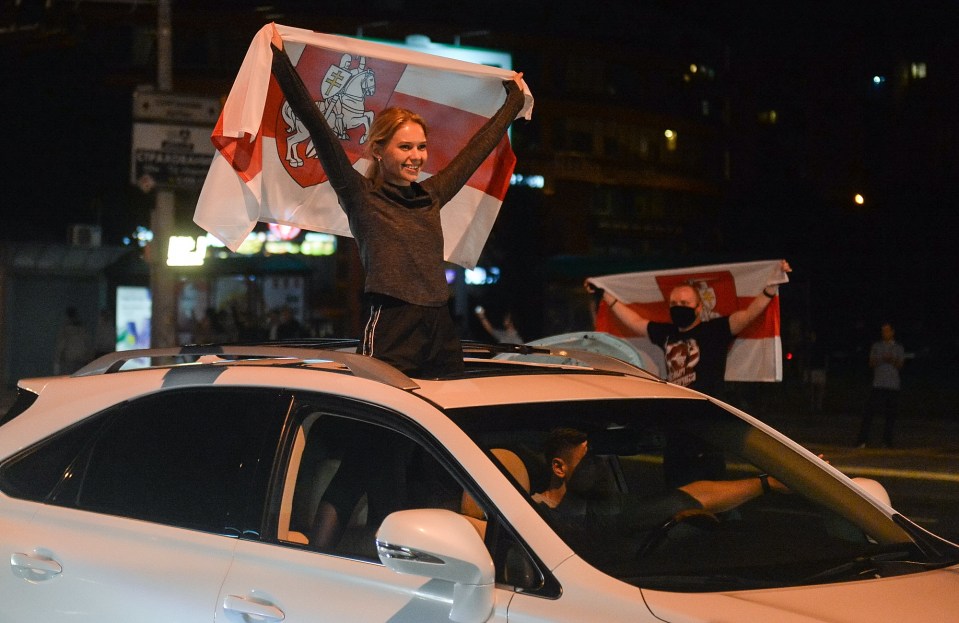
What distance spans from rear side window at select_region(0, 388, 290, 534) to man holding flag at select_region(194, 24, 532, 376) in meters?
0.50

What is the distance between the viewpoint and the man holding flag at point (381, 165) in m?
3.79

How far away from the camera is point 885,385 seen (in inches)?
693

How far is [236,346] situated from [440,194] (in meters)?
0.87

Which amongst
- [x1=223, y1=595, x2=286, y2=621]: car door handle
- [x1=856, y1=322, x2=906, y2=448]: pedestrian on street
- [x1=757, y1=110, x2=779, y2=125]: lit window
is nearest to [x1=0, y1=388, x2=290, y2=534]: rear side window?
[x1=223, y1=595, x2=286, y2=621]: car door handle

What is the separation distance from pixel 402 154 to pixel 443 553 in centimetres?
162

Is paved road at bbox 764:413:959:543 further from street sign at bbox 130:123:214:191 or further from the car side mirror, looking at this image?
street sign at bbox 130:123:214:191

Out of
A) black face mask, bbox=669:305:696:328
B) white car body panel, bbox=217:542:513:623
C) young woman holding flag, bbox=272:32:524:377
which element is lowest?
white car body panel, bbox=217:542:513:623

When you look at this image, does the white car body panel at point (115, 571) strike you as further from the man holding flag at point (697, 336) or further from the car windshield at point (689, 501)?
the man holding flag at point (697, 336)

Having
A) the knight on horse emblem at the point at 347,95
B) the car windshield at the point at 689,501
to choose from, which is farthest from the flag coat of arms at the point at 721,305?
the car windshield at the point at 689,501

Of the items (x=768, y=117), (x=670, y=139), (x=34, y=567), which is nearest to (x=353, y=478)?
(x=34, y=567)

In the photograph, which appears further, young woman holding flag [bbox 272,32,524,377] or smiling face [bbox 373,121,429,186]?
smiling face [bbox 373,121,429,186]

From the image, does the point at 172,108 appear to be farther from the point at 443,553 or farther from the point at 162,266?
the point at 443,553

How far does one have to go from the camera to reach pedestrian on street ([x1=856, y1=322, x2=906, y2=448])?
17.5 meters

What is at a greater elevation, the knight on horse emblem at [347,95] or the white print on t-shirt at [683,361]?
the knight on horse emblem at [347,95]
